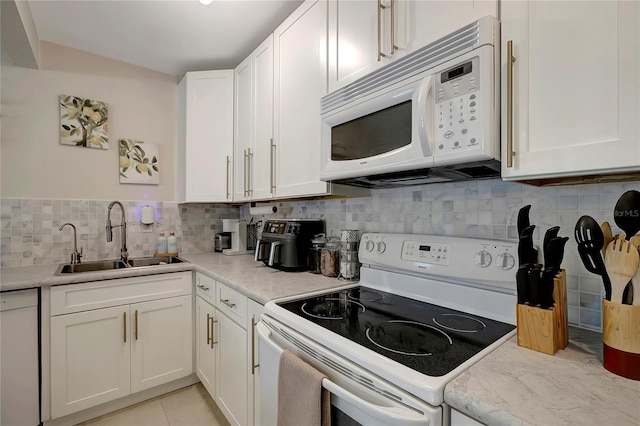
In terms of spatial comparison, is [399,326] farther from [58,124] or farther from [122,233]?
[58,124]

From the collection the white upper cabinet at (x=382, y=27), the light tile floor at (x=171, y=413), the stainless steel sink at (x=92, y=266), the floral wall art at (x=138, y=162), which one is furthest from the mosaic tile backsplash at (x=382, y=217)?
the light tile floor at (x=171, y=413)

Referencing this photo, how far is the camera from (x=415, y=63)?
986 mm

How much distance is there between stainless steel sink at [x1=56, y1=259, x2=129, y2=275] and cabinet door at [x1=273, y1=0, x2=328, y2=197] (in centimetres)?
145

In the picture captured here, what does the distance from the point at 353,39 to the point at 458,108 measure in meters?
0.64

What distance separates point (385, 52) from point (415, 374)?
1.06 metres

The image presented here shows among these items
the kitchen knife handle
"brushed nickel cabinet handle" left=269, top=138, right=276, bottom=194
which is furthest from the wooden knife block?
"brushed nickel cabinet handle" left=269, top=138, right=276, bottom=194

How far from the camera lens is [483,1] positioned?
0.85 metres

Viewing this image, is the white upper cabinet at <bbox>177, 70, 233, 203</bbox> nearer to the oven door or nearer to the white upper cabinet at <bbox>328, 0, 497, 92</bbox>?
the white upper cabinet at <bbox>328, 0, 497, 92</bbox>

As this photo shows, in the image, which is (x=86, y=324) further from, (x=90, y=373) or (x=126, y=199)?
(x=126, y=199)

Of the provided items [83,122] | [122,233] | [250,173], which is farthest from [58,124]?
[250,173]

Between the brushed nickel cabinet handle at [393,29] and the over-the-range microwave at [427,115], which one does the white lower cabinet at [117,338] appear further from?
the brushed nickel cabinet handle at [393,29]

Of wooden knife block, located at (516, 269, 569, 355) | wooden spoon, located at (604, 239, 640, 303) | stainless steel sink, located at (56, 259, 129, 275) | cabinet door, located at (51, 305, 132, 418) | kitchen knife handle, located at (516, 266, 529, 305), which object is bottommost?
cabinet door, located at (51, 305, 132, 418)

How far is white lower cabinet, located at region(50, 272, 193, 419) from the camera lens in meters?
1.70

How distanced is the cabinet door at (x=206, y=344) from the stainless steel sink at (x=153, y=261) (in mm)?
478
